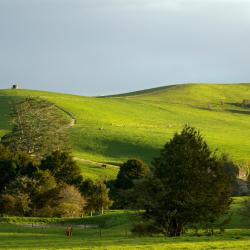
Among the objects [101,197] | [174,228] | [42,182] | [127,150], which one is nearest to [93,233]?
[174,228]

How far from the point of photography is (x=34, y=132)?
112 metres

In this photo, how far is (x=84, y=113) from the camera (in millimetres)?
153875

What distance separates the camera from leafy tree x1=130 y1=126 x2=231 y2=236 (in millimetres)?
44500

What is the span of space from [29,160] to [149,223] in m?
45.0

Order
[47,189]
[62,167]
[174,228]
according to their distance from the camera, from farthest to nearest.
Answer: [62,167] → [47,189] → [174,228]

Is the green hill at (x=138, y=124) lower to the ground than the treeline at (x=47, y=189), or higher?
higher

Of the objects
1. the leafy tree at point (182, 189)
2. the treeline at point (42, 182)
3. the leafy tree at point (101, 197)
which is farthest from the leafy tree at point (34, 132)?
the leafy tree at point (182, 189)

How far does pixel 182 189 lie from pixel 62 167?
45163 millimetres

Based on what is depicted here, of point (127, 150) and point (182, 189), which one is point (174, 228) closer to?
point (182, 189)

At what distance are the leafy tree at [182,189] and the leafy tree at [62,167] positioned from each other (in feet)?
138

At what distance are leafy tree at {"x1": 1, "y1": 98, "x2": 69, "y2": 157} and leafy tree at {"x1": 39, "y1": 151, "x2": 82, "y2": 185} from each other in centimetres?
1876

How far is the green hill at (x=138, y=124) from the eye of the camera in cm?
12088

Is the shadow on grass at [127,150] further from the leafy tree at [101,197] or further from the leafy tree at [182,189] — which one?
the leafy tree at [182,189]

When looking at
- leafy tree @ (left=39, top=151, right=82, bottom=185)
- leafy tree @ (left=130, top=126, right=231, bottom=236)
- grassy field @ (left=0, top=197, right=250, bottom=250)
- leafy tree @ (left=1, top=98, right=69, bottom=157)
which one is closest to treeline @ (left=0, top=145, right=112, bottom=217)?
leafy tree @ (left=39, top=151, right=82, bottom=185)
